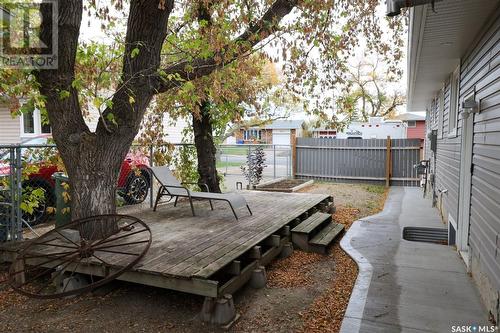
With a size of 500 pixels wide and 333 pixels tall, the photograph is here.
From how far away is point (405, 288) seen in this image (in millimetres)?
3674

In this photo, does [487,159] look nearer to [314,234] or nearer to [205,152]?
[314,234]

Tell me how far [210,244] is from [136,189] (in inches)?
168

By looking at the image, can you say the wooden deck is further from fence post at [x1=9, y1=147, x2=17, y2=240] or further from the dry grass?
Result: the dry grass

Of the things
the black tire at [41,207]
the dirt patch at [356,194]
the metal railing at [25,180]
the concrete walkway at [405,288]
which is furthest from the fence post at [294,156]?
the black tire at [41,207]

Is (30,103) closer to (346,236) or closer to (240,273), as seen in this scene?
(240,273)

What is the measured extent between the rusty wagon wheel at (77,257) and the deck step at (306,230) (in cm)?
211

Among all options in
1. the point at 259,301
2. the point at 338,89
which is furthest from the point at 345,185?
the point at 259,301

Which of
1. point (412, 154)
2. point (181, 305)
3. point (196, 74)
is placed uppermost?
point (196, 74)

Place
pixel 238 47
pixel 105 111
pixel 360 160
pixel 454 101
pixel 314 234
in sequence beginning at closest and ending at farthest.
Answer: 1. pixel 105 111
2. pixel 238 47
3. pixel 314 234
4. pixel 454 101
5. pixel 360 160

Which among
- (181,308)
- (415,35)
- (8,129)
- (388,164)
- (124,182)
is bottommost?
(181,308)

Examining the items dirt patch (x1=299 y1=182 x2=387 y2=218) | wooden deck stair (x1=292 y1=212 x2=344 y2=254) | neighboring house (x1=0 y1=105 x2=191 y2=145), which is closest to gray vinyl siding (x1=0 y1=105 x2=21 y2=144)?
neighboring house (x1=0 y1=105 x2=191 y2=145)

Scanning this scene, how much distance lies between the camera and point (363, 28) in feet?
22.1

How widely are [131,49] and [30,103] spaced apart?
4.12ft

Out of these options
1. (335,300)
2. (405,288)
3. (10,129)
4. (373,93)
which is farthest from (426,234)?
(373,93)
